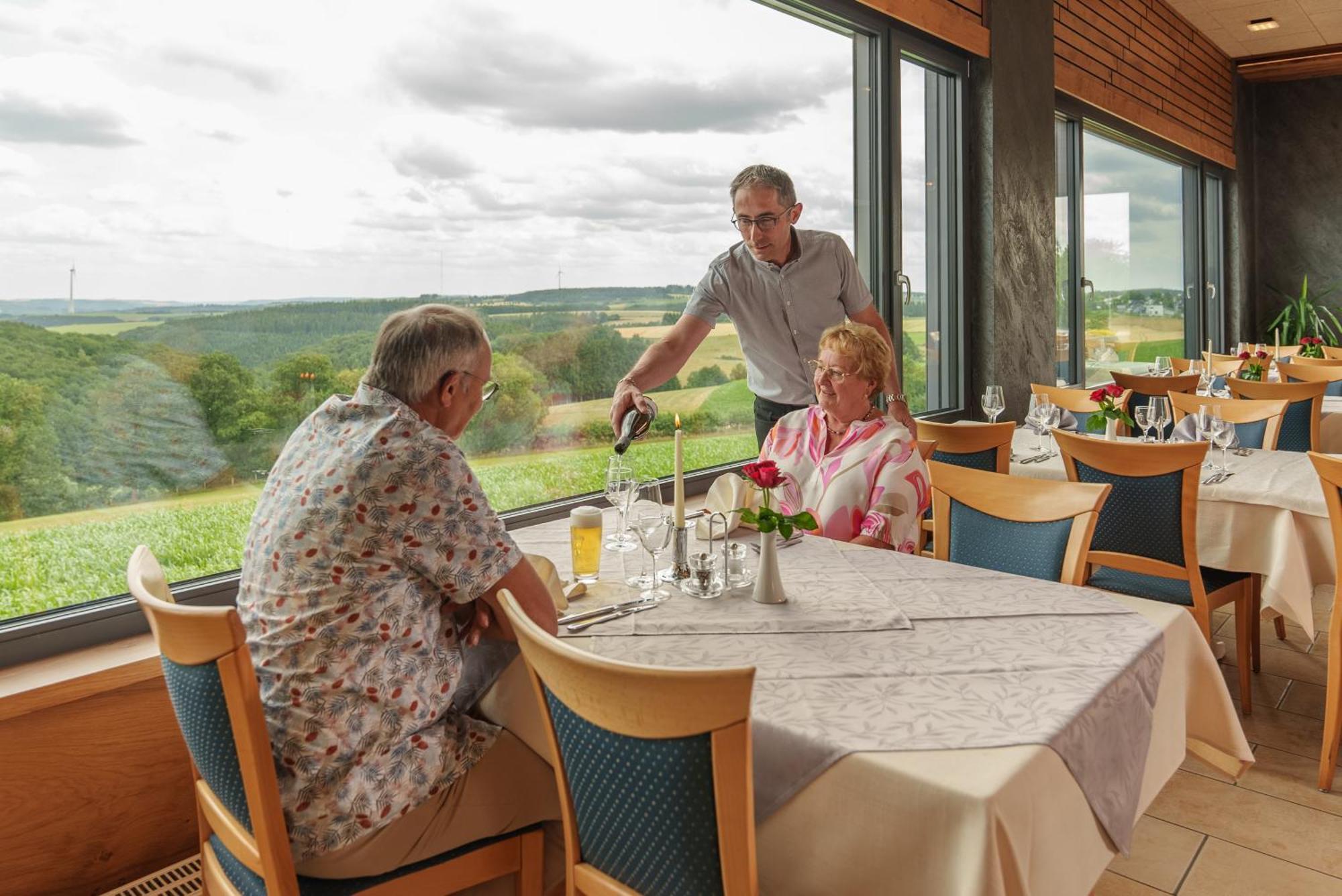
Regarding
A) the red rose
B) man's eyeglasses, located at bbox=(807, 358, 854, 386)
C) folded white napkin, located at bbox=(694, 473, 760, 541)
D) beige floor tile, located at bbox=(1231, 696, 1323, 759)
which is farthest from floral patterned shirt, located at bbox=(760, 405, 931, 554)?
beige floor tile, located at bbox=(1231, 696, 1323, 759)

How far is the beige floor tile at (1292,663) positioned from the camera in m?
3.27

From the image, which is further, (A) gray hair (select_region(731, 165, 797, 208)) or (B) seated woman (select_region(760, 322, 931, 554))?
(A) gray hair (select_region(731, 165, 797, 208))

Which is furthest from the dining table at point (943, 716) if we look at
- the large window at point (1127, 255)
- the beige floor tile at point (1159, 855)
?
the large window at point (1127, 255)

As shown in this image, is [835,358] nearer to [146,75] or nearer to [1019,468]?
[1019,468]

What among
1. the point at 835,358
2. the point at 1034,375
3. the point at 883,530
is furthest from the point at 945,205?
the point at 883,530

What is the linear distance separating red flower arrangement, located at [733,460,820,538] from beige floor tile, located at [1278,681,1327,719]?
2.15 metres

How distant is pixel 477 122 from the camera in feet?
9.92

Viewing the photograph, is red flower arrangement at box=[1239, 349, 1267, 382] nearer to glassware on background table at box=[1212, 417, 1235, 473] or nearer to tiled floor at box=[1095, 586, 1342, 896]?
glassware on background table at box=[1212, 417, 1235, 473]

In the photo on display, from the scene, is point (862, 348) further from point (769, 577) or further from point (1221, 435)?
point (1221, 435)

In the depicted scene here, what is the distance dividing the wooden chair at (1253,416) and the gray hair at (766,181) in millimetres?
2045

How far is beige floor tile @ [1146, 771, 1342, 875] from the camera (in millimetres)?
2258

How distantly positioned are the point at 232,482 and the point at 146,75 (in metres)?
0.99

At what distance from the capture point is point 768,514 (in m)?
1.75

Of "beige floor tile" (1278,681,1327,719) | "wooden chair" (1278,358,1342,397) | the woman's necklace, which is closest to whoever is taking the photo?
→ the woman's necklace
